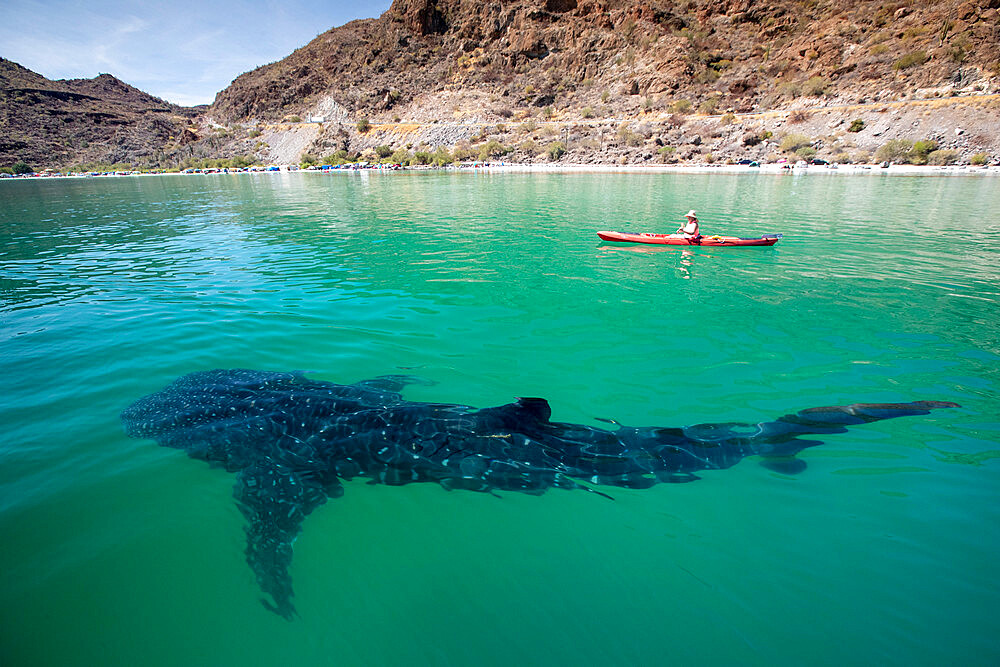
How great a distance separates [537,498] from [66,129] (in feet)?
659

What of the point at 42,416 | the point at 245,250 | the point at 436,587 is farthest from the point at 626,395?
the point at 245,250

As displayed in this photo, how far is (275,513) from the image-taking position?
12.9 ft

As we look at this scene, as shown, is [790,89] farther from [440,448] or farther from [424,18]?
[424,18]

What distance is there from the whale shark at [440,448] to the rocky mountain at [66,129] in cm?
16632

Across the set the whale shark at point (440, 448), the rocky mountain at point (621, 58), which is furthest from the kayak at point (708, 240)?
the rocky mountain at point (621, 58)

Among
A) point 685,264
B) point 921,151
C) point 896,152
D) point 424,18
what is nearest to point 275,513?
point 685,264

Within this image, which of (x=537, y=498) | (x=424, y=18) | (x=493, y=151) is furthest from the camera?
(x=424, y=18)

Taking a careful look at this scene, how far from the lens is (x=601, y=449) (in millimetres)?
4199

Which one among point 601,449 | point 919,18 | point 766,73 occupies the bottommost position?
point 601,449

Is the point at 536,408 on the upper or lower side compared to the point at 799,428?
upper

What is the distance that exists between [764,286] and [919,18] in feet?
332

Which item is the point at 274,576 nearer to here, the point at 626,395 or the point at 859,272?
the point at 626,395

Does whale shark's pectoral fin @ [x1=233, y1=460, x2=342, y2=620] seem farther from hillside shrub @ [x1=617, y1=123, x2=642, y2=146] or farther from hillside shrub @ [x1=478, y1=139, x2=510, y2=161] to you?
hillside shrub @ [x1=478, y1=139, x2=510, y2=161]

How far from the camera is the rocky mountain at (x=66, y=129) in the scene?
122625mm
